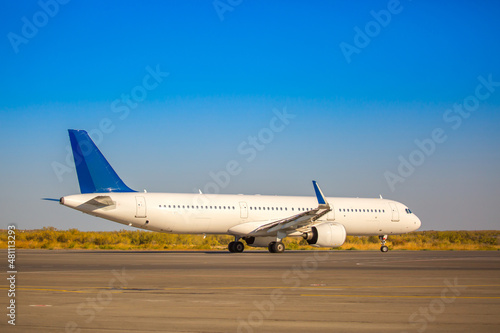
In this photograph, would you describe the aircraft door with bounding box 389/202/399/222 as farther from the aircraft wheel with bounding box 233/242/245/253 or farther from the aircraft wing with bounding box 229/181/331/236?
the aircraft wheel with bounding box 233/242/245/253

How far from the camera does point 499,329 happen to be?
8391 millimetres

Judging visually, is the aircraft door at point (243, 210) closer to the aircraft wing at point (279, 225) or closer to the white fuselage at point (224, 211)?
the white fuselage at point (224, 211)

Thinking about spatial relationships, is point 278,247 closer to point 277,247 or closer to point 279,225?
point 277,247

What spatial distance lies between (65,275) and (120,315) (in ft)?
28.8

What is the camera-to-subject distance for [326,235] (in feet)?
114

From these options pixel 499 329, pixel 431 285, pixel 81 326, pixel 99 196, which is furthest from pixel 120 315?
pixel 99 196

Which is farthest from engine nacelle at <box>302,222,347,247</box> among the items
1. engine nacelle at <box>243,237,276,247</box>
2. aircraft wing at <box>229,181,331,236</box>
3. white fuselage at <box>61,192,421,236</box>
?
engine nacelle at <box>243,237,276,247</box>

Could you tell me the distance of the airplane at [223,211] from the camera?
33438mm

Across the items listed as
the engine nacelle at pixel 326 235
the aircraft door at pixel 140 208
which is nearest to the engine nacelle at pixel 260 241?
the engine nacelle at pixel 326 235

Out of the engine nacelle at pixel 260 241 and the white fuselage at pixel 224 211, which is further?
the engine nacelle at pixel 260 241

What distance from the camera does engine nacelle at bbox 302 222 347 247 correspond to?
114ft

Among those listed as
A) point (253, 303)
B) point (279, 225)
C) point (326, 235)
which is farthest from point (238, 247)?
point (253, 303)

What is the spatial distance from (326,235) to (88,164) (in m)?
13.6

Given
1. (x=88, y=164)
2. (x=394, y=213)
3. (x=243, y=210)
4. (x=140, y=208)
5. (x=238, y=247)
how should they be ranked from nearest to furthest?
(x=88, y=164) → (x=140, y=208) → (x=243, y=210) → (x=238, y=247) → (x=394, y=213)
